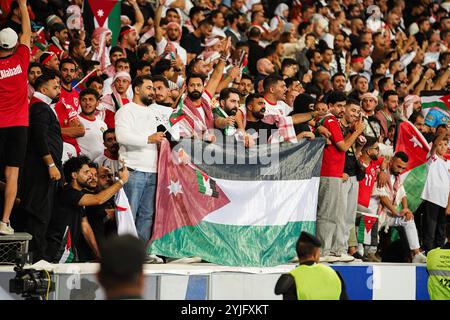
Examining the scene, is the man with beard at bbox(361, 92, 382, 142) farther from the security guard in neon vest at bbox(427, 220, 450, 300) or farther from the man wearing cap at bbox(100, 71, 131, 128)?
the security guard in neon vest at bbox(427, 220, 450, 300)

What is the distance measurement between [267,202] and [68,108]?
2.51m

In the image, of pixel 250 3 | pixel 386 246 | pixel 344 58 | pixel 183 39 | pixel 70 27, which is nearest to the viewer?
pixel 386 246

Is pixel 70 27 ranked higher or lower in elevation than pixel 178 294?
higher

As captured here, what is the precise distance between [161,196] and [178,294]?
4.14ft

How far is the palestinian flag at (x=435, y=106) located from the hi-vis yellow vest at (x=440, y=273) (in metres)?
6.69

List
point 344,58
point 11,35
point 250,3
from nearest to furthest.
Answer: point 11,35
point 344,58
point 250,3

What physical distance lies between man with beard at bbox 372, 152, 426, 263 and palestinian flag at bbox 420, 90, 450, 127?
107 inches

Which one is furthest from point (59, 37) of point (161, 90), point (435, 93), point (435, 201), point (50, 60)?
point (435, 93)

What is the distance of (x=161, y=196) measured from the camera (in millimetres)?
11047

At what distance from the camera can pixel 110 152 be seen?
38.6 feet

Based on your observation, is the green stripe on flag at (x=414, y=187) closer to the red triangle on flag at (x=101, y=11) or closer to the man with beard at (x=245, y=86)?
the man with beard at (x=245, y=86)

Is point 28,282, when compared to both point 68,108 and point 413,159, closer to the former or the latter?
point 68,108
